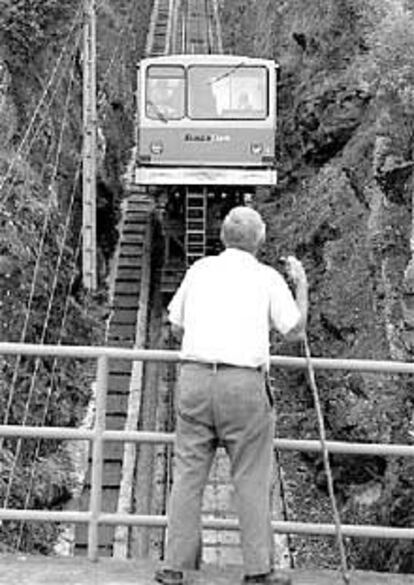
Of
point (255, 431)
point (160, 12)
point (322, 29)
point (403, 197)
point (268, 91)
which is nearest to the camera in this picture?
point (255, 431)

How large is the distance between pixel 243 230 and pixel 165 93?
16876 mm

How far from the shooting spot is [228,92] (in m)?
22.0

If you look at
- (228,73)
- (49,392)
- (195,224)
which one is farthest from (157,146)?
(49,392)

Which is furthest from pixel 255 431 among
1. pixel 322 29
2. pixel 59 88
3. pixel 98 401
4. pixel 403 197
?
pixel 322 29

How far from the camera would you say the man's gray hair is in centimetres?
→ 547

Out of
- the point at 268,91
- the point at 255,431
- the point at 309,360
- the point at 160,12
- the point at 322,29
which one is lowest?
the point at 255,431

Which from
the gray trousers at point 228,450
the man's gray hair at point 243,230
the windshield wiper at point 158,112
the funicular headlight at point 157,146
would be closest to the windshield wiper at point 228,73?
the windshield wiper at point 158,112

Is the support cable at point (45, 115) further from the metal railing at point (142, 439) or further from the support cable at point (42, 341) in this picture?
the metal railing at point (142, 439)

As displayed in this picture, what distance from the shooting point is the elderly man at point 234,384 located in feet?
17.6

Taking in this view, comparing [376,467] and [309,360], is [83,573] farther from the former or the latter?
[376,467]

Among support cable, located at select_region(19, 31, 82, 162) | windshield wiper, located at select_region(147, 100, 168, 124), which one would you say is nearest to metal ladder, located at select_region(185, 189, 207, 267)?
windshield wiper, located at select_region(147, 100, 168, 124)

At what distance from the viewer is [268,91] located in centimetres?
Answer: 2188

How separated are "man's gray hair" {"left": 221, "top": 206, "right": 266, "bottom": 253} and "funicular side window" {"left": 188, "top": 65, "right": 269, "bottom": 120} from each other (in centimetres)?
1634

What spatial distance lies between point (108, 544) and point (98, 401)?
9.69 metres
